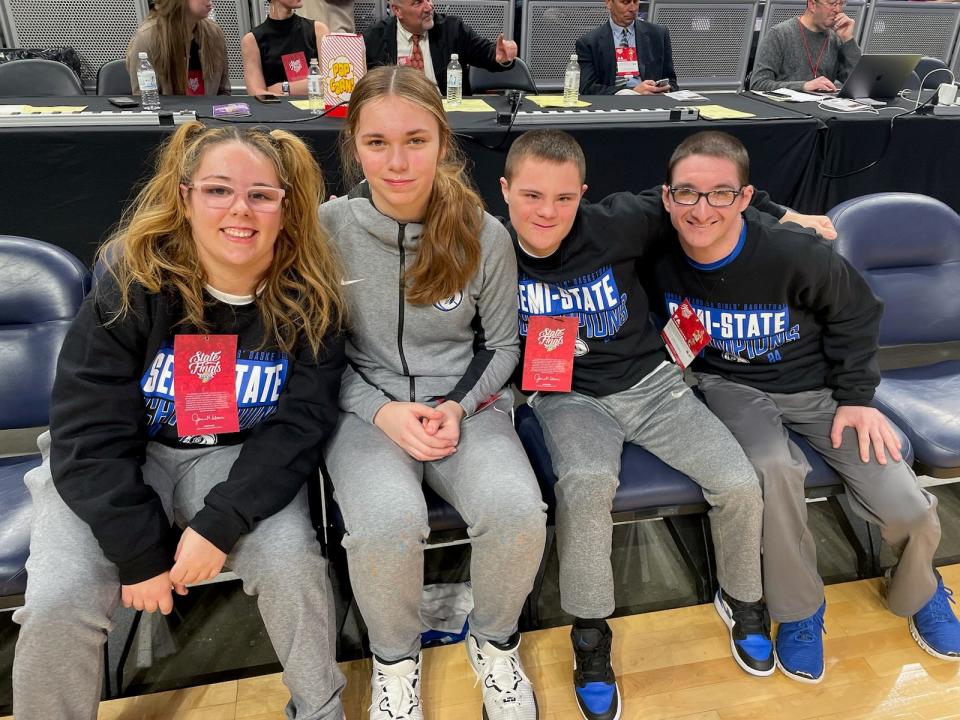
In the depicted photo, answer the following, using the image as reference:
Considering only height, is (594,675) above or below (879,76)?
below

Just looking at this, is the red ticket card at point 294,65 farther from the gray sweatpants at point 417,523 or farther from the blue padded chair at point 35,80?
the gray sweatpants at point 417,523

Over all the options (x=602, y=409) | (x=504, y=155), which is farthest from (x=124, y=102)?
(x=602, y=409)

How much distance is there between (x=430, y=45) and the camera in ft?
11.3

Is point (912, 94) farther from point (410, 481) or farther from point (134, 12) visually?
point (134, 12)

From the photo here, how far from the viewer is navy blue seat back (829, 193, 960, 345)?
5.88ft

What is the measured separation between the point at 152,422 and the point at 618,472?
923mm

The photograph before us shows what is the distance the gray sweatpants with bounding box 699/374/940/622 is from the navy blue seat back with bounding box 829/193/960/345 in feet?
1.81

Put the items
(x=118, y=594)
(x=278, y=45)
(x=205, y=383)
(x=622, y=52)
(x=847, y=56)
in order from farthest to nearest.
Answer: (x=847, y=56), (x=622, y=52), (x=278, y=45), (x=205, y=383), (x=118, y=594)

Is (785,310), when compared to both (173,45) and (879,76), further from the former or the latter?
(173,45)

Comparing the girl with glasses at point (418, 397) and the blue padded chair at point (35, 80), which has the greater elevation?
the blue padded chair at point (35, 80)

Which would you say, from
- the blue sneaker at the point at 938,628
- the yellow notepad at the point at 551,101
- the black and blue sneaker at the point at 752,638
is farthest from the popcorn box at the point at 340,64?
the blue sneaker at the point at 938,628

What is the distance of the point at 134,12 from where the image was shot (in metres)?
4.52

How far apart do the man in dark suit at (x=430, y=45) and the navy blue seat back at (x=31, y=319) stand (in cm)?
233

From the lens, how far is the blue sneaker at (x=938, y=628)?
4.83ft
